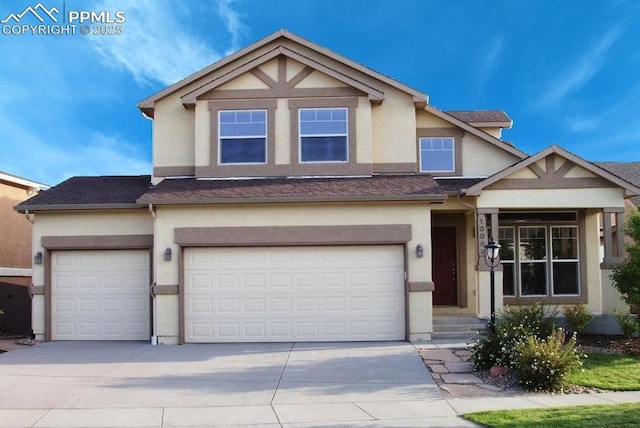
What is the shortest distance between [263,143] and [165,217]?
123 inches

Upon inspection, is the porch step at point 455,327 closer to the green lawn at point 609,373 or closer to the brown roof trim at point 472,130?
the green lawn at point 609,373

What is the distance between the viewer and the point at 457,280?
17.2m

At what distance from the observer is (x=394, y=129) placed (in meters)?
15.9

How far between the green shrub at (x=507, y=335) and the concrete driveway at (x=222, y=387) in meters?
1.06

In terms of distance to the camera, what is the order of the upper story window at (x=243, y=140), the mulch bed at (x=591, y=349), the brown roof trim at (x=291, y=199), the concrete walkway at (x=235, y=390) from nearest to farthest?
the concrete walkway at (x=235, y=390)
the mulch bed at (x=591, y=349)
the brown roof trim at (x=291, y=199)
the upper story window at (x=243, y=140)

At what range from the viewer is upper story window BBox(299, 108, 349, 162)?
15422 millimetres

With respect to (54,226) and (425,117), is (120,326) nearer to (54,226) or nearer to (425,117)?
(54,226)

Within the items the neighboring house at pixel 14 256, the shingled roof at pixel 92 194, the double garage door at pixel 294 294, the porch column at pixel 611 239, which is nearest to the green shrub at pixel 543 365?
the double garage door at pixel 294 294

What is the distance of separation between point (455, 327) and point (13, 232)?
15.4m

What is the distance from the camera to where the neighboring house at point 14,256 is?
18.4 meters

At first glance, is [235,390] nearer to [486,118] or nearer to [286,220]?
[286,220]

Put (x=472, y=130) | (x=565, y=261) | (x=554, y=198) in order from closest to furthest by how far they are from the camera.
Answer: (x=554, y=198), (x=565, y=261), (x=472, y=130)

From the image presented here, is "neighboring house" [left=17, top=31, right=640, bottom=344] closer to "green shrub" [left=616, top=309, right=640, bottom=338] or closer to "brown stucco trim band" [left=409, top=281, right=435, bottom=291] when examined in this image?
"brown stucco trim band" [left=409, top=281, right=435, bottom=291]

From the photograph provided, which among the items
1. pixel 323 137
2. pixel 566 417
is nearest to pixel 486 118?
pixel 323 137
